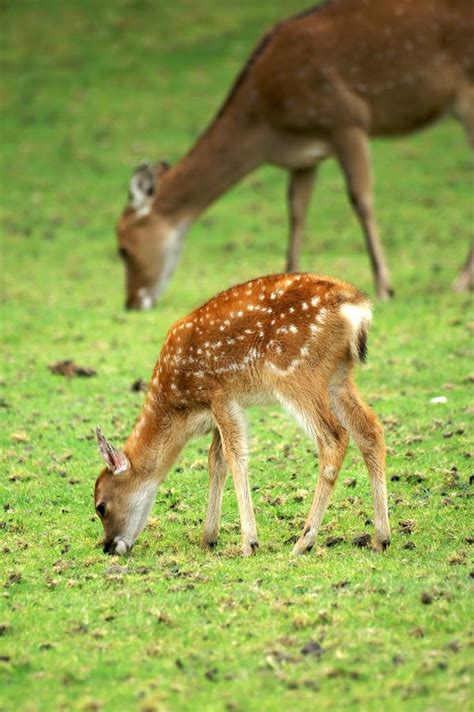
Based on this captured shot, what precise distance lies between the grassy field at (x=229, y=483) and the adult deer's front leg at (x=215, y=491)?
0.45 ft

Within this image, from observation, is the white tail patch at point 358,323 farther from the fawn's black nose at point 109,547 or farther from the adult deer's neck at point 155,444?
the fawn's black nose at point 109,547

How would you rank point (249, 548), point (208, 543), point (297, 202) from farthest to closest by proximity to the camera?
point (297, 202)
point (208, 543)
point (249, 548)

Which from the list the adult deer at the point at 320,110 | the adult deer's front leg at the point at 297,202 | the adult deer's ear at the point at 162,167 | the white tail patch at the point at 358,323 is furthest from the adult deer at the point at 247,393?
the adult deer's ear at the point at 162,167

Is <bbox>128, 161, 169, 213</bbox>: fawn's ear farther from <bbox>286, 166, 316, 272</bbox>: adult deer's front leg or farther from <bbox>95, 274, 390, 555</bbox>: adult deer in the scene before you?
<bbox>95, 274, 390, 555</bbox>: adult deer

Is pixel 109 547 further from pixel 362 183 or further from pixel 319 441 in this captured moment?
pixel 362 183

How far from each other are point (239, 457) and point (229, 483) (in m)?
1.37

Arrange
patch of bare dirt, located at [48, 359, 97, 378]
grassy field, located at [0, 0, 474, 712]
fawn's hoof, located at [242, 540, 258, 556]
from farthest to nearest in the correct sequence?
patch of bare dirt, located at [48, 359, 97, 378] → fawn's hoof, located at [242, 540, 258, 556] → grassy field, located at [0, 0, 474, 712]

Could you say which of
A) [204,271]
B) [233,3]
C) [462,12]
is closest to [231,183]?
[204,271]

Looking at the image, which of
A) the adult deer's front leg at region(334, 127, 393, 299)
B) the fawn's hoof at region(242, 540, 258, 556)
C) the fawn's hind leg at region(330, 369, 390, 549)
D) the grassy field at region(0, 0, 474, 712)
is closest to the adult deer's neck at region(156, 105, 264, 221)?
the adult deer's front leg at region(334, 127, 393, 299)

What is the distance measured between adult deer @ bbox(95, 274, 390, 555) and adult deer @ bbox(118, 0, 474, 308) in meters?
6.43

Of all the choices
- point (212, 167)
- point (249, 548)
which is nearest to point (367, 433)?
point (249, 548)

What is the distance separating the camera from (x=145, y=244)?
538 inches

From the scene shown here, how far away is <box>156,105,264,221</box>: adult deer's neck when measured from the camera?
1357 cm

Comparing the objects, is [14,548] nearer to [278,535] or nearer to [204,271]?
[278,535]
